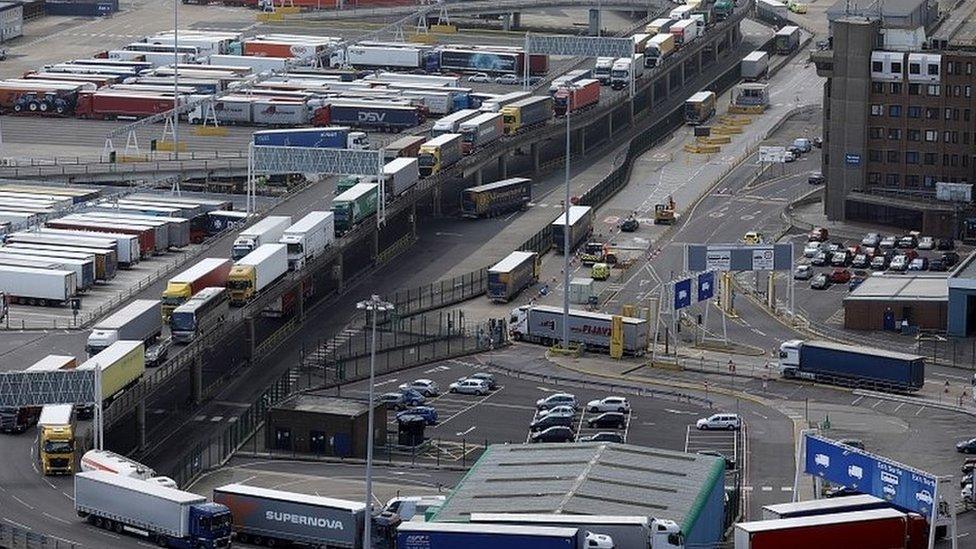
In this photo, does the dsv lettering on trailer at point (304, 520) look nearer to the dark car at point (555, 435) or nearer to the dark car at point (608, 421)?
the dark car at point (555, 435)

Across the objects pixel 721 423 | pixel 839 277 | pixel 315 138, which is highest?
pixel 315 138

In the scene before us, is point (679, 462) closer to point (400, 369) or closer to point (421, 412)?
point (421, 412)

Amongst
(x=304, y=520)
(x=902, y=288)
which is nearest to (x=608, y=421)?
(x=304, y=520)

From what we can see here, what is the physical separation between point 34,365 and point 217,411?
1129 centimetres

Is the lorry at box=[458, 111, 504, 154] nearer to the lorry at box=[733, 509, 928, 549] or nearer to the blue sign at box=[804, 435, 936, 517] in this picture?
the blue sign at box=[804, 435, 936, 517]

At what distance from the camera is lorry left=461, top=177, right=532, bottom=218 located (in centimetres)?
18738

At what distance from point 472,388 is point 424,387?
2585 mm

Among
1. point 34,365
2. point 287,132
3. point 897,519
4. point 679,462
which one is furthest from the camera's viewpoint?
point 287,132

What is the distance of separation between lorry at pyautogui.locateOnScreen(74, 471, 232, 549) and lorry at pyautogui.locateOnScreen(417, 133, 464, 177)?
244ft

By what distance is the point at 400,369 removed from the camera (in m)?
147

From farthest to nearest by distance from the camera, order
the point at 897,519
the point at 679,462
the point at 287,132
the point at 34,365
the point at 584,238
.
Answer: the point at 287,132 → the point at 584,238 → the point at 34,365 → the point at 679,462 → the point at 897,519

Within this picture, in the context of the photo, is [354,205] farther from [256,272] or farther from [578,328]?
[578,328]

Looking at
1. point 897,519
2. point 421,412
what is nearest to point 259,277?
point 421,412

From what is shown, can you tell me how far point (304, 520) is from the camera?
367 feet
